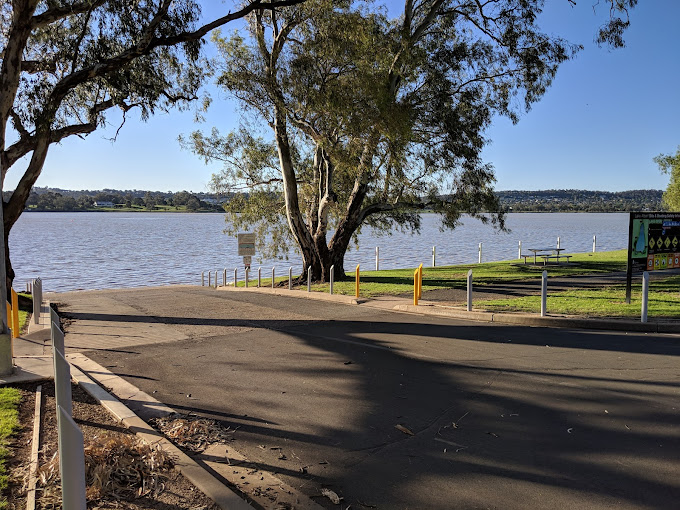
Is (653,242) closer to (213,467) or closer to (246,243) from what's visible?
(213,467)

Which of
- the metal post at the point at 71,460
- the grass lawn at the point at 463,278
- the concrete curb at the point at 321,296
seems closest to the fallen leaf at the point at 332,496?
the metal post at the point at 71,460

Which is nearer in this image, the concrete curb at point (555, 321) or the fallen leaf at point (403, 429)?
the fallen leaf at point (403, 429)

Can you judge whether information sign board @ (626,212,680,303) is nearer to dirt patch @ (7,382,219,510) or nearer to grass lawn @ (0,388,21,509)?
dirt patch @ (7,382,219,510)

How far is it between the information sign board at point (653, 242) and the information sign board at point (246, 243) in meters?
14.2

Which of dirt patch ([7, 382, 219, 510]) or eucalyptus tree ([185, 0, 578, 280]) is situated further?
eucalyptus tree ([185, 0, 578, 280])

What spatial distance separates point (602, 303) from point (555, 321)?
2.70 meters

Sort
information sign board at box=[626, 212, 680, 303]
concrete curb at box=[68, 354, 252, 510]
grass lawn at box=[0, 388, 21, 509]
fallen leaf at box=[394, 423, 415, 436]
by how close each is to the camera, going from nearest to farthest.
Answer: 1. concrete curb at box=[68, 354, 252, 510]
2. grass lawn at box=[0, 388, 21, 509]
3. fallen leaf at box=[394, 423, 415, 436]
4. information sign board at box=[626, 212, 680, 303]

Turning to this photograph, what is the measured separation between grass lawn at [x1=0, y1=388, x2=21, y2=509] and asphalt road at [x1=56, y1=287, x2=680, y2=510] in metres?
1.59

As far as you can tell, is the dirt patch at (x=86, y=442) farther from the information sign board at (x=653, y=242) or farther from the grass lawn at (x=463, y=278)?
the information sign board at (x=653, y=242)

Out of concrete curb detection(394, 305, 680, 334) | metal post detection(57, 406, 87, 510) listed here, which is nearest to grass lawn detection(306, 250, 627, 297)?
concrete curb detection(394, 305, 680, 334)

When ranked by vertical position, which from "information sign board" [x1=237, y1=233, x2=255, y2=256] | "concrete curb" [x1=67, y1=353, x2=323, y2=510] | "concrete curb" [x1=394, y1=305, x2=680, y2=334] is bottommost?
"concrete curb" [x1=67, y1=353, x2=323, y2=510]

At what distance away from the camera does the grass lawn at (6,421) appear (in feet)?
14.8

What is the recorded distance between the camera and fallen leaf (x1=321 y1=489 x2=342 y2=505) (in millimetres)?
4379

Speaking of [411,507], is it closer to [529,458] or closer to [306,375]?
[529,458]
